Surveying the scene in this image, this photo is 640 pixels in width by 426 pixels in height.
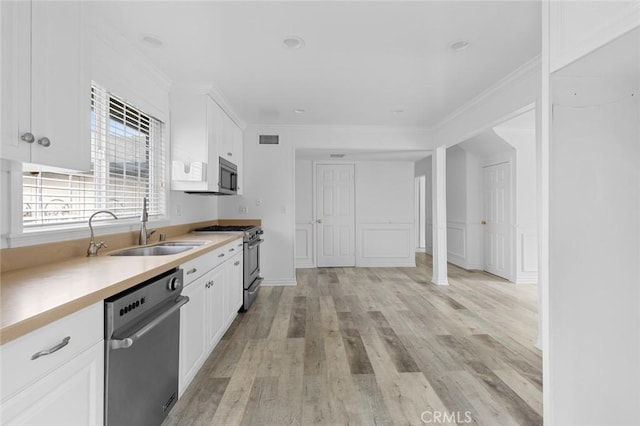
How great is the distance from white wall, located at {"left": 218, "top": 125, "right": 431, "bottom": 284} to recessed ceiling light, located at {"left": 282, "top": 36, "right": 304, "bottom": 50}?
2.36 m

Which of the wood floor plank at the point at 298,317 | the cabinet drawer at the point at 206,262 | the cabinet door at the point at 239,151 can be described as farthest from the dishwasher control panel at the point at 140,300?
the cabinet door at the point at 239,151

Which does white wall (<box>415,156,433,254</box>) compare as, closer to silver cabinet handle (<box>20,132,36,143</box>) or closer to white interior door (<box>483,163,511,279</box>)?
white interior door (<box>483,163,511,279</box>)

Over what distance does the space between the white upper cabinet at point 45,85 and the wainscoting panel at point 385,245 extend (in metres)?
5.30

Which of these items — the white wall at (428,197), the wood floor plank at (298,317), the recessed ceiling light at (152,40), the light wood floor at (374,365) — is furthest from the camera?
the white wall at (428,197)

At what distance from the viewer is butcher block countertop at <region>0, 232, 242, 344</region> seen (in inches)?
33.3

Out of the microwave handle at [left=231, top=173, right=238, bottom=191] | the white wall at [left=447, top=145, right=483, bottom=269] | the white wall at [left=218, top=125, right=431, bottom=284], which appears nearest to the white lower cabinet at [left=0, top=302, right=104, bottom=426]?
the microwave handle at [left=231, top=173, right=238, bottom=191]

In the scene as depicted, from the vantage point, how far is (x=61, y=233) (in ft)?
5.74

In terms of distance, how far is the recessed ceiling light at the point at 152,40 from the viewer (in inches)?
87.1

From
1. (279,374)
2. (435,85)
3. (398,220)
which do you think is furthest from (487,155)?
(279,374)

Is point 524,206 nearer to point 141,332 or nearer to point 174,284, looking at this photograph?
point 174,284

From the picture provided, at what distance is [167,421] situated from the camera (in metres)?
1.70

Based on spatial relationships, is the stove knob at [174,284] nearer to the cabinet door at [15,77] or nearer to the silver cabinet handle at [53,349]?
the silver cabinet handle at [53,349]

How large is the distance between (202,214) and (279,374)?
249 centimetres

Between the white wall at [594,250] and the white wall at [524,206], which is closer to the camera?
the white wall at [594,250]
